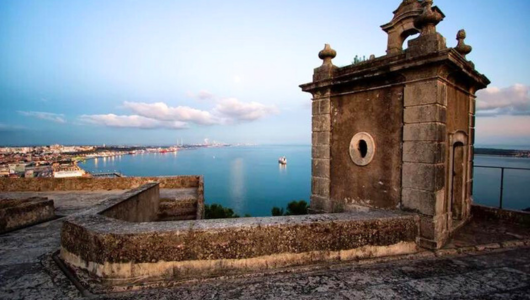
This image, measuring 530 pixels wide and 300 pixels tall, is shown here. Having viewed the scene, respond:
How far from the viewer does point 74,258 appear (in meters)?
3.40

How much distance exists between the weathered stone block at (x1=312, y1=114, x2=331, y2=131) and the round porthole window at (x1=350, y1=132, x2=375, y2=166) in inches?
30.0

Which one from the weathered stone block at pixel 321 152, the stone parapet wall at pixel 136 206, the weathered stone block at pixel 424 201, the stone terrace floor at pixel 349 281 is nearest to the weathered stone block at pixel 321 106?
the weathered stone block at pixel 321 152

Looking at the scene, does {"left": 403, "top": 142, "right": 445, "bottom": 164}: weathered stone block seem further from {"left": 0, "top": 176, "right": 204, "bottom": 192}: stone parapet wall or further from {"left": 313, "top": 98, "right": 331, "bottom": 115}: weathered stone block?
{"left": 0, "top": 176, "right": 204, "bottom": 192}: stone parapet wall

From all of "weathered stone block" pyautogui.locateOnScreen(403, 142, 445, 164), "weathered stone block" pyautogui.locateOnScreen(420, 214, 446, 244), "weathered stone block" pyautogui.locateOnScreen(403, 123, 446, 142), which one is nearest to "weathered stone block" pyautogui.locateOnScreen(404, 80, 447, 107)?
"weathered stone block" pyautogui.locateOnScreen(403, 123, 446, 142)

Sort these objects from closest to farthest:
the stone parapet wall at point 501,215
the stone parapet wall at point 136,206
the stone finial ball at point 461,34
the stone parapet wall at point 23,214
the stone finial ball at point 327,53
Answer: the stone parapet wall at point 136,206 < the stone parapet wall at point 23,214 < the stone parapet wall at point 501,215 < the stone finial ball at point 327,53 < the stone finial ball at point 461,34

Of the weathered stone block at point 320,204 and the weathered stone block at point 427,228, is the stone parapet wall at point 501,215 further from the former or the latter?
the weathered stone block at point 320,204

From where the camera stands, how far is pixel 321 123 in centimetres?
611

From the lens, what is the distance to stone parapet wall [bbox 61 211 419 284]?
9.88 ft

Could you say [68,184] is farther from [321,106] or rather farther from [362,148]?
[362,148]

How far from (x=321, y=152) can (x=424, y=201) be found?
2414mm

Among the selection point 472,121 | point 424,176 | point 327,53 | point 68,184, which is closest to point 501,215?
point 472,121

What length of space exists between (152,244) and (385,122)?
15.0ft

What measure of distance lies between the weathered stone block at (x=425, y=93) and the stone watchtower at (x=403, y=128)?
0.02m

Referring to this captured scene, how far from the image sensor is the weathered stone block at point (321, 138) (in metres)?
5.99
